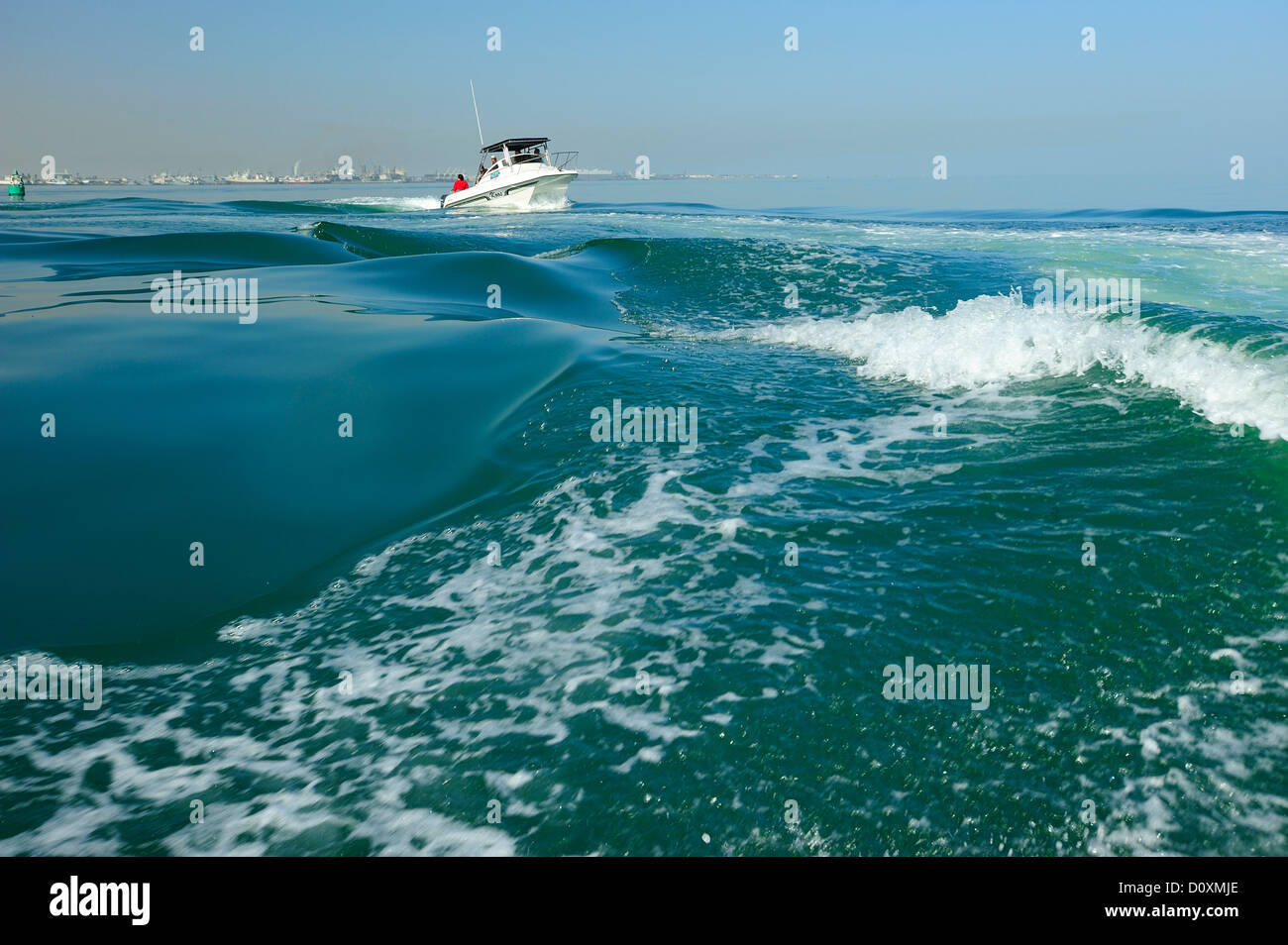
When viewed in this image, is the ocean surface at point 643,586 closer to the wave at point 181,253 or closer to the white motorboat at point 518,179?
the wave at point 181,253

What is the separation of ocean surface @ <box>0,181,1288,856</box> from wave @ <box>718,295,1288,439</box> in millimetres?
71

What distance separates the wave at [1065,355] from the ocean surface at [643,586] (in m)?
0.07

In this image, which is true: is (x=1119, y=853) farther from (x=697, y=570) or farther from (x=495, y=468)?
(x=495, y=468)

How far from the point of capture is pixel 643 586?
219 inches

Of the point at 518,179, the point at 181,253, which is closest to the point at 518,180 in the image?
the point at 518,179

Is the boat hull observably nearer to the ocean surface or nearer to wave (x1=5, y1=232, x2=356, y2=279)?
wave (x1=5, y1=232, x2=356, y2=279)

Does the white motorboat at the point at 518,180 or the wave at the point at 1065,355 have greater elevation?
the white motorboat at the point at 518,180

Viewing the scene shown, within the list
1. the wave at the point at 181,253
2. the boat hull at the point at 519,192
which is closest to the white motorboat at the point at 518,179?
the boat hull at the point at 519,192

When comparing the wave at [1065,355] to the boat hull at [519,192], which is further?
the boat hull at [519,192]

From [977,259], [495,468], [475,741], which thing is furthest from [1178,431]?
[977,259]

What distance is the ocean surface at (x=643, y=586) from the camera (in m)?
3.71

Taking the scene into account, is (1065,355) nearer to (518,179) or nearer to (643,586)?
(643,586)
